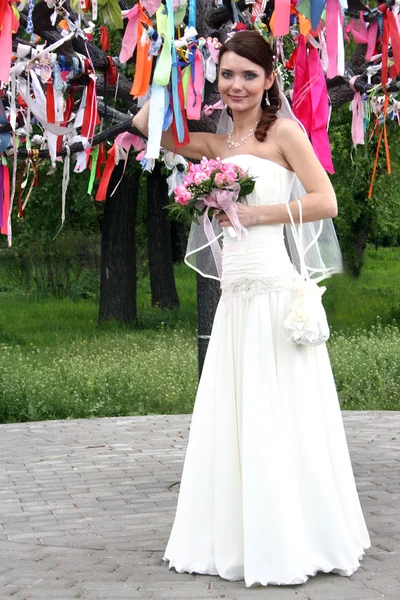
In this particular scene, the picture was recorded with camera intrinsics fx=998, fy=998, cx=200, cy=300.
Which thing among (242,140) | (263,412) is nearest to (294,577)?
(263,412)

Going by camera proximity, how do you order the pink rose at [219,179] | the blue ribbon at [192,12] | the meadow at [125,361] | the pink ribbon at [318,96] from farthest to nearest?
the meadow at [125,361]
the pink ribbon at [318,96]
the blue ribbon at [192,12]
the pink rose at [219,179]

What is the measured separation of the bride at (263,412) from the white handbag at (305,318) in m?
0.10

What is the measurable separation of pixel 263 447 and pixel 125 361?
26.9ft

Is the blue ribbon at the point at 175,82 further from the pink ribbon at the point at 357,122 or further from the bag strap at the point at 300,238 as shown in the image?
the pink ribbon at the point at 357,122

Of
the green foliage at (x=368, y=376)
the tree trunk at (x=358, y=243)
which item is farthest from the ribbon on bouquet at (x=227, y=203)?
the tree trunk at (x=358, y=243)

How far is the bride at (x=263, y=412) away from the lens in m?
4.41

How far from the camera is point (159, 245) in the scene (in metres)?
19.8

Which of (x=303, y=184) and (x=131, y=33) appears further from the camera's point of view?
(x=131, y=33)

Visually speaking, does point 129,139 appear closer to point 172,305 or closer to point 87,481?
point 87,481

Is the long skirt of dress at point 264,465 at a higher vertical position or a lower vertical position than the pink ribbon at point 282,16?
lower

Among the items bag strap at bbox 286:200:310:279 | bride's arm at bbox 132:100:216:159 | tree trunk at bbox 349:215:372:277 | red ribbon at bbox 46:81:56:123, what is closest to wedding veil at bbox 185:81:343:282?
bag strap at bbox 286:200:310:279

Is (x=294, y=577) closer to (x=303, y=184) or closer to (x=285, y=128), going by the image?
(x=303, y=184)

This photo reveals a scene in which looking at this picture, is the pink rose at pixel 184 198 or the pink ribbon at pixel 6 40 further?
the pink ribbon at pixel 6 40

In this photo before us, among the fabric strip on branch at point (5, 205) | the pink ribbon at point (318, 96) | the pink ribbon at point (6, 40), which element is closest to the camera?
the pink ribbon at point (6, 40)
